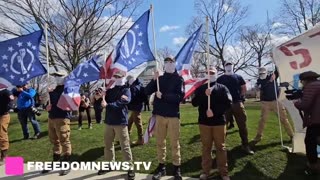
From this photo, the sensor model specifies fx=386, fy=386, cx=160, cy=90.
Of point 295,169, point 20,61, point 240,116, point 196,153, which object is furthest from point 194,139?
point 20,61

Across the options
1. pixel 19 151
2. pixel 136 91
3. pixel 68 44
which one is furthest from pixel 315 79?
pixel 68 44

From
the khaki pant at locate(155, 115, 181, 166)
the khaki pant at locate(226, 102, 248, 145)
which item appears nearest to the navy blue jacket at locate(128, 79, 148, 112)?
the khaki pant at locate(226, 102, 248, 145)

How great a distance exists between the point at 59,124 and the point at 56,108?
0.34m

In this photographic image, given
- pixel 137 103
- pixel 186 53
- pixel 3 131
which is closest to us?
pixel 186 53

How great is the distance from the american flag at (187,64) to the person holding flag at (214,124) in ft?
1.36

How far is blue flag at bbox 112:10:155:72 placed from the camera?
296 inches

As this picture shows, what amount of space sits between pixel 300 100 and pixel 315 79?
0.44 metres

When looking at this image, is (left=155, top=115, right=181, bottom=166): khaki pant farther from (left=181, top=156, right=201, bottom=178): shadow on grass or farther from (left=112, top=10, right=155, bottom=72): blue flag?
(left=112, top=10, right=155, bottom=72): blue flag

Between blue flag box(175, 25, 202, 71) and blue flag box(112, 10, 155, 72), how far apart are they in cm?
54

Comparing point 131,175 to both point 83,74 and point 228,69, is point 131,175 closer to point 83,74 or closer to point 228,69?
point 83,74

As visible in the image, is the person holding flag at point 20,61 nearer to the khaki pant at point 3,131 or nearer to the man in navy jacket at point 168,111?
the khaki pant at point 3,131

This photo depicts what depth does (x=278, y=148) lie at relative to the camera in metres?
8.48

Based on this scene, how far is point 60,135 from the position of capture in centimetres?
787

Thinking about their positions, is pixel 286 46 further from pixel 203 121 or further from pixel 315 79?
pixel 203 121
